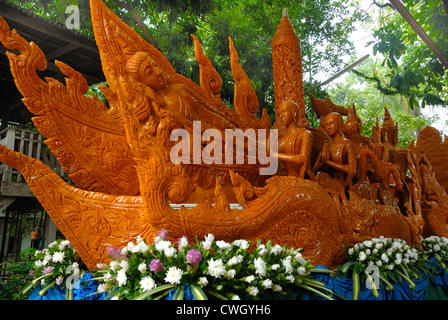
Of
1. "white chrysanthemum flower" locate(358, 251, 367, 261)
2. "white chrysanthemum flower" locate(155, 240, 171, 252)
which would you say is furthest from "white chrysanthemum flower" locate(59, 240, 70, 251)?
"white chrysanthemum flower" locate(358, 251, 367, 261)

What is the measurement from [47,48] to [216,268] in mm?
5213

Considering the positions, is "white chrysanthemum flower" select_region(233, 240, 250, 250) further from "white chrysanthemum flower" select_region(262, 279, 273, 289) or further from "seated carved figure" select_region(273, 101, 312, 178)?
"seated carved figure" select_region(273, 101, 312, 178)

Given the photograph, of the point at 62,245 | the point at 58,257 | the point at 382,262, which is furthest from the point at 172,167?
the point at 382,262

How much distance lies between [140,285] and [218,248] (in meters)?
0.55

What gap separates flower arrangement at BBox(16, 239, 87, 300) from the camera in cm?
267

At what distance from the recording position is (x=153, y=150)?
2699 millimetres

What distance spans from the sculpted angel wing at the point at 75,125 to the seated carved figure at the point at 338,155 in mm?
2037

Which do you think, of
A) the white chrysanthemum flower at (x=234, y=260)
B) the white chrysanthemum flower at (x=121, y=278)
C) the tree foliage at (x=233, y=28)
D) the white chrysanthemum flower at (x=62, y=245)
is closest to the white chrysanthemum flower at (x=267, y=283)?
the white chrysanthemum flower at (x=234, y=260)

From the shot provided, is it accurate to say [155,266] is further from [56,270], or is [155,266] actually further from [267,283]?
[56,270]

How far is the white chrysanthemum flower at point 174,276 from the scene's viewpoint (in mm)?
1966

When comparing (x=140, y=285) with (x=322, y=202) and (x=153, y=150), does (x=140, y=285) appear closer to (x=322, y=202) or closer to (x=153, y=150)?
(x=153, y=150)

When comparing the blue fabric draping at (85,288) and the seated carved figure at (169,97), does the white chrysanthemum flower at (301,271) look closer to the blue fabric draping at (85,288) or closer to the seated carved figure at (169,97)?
the blue fabric draping at (85,288)
